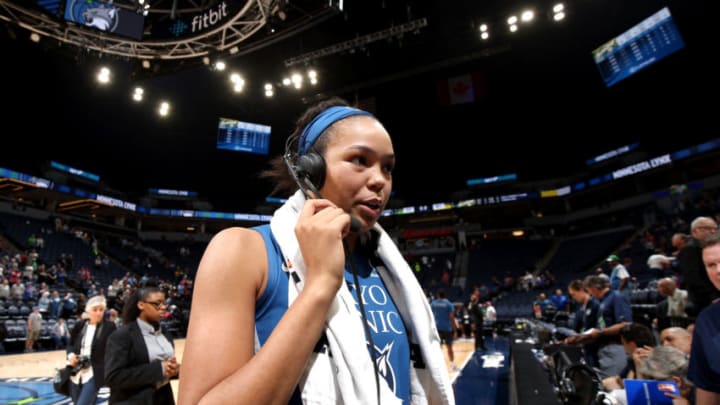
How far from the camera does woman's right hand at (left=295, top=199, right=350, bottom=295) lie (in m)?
0.77

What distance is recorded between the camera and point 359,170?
3.50 feet

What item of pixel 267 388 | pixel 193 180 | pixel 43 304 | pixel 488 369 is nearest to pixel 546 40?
pixel 488 369

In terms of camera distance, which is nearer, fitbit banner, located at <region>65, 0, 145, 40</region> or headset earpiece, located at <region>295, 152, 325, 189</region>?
headset earpiece, located at <region>295, 152, 325, 189</region>

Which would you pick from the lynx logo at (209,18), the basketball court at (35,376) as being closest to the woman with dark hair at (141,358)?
the basketball court at (35,376)

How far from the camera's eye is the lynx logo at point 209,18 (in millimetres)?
9109

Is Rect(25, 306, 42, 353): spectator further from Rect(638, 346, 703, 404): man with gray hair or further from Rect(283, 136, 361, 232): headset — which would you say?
Rect(638, 346, 703, 404): man with gray hair

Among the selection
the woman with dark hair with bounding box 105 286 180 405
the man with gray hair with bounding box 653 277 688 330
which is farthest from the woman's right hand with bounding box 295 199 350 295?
the man with gray hair with bounding box 653 277 688 330

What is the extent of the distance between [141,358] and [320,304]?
9.63ft

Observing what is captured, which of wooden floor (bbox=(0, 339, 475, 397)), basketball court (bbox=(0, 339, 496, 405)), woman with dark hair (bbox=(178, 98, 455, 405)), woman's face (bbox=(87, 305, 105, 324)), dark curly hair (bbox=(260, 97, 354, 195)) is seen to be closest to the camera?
woman with dark hair (bbox=(178, 98, 455, 405))

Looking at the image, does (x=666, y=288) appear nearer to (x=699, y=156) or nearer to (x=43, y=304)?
(x=43, y=304)

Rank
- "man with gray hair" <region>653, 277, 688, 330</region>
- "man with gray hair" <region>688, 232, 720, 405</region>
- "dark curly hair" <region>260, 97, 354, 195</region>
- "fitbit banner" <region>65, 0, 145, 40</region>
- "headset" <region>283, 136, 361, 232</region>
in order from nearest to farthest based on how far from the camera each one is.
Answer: "headset" <region>283, 136, 361, 232</region> < "dark curly hair" <region>260, 97, 354, 195</region> < "man with gray hair" <region>688, 232, 720, 405</region> < "man with gray hair" <region>653, 277, 688, 330</region> < "fitbit banner" <region>65, 0, 145, 40</region>

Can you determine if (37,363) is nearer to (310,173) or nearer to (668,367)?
(310,173)

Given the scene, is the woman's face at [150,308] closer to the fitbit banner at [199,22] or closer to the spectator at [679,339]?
the spectator at [679,339]

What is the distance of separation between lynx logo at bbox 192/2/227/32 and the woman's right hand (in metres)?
9.94
